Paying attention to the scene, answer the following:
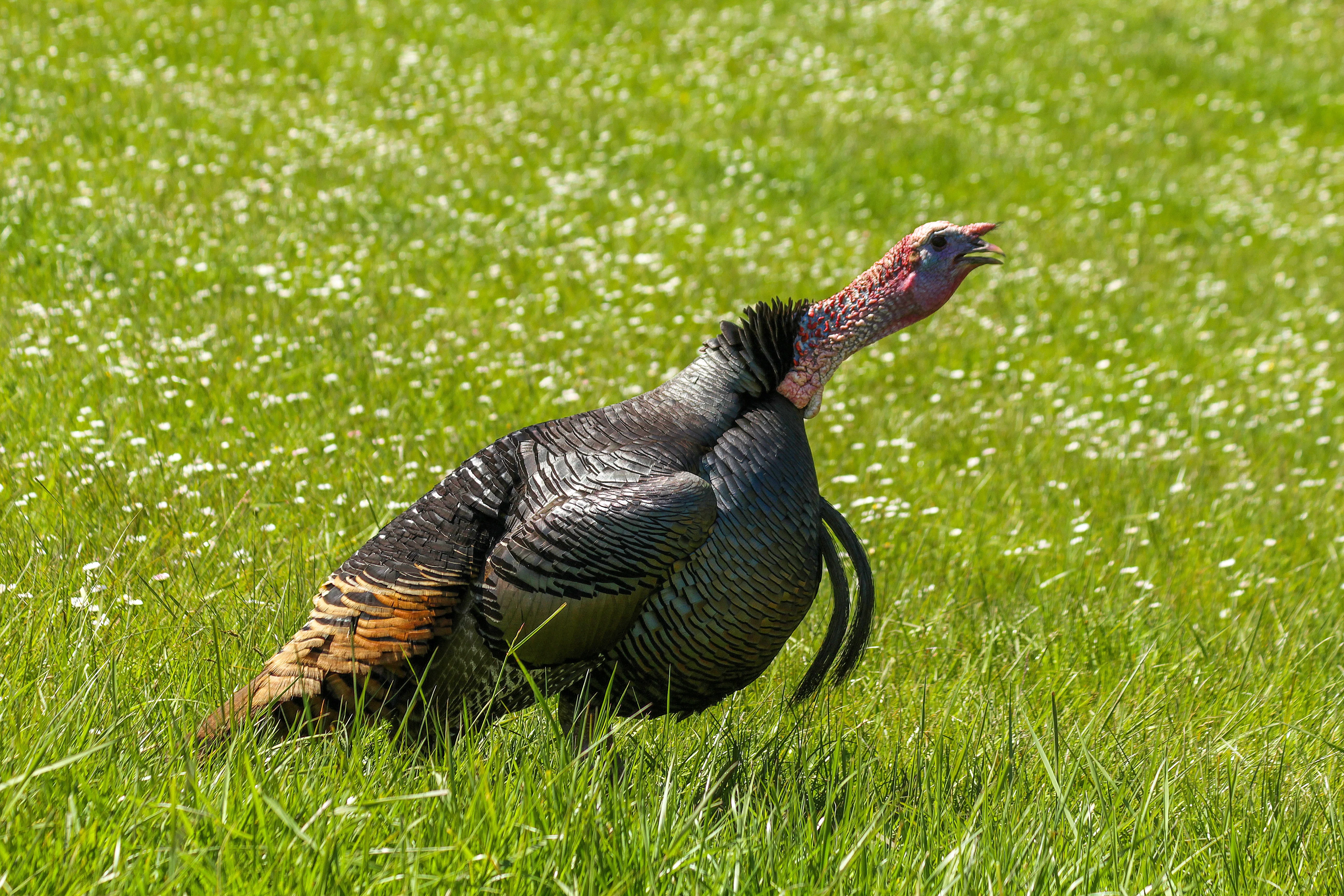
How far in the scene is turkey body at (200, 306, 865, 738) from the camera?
2.80 m

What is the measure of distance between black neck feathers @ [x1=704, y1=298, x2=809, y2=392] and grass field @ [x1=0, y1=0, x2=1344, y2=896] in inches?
35.2

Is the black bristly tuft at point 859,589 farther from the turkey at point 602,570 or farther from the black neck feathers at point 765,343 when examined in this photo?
the black neck feathers at point 765,343

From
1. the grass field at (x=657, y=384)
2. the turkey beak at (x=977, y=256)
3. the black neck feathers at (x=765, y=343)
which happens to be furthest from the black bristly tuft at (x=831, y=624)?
the turkey beak at (x=977, y=256)

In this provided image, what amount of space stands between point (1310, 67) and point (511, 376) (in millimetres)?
11325

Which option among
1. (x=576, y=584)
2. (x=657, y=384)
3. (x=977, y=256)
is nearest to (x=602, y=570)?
(x=576, y=584)

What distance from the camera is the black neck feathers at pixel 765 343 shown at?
126 inches

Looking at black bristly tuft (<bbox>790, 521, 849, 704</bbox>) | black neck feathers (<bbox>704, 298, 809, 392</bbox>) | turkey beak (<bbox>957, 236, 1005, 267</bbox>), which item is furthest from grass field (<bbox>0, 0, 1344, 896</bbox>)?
turkey beak (<bbox>957, 236, 1005, 267</bbox>)

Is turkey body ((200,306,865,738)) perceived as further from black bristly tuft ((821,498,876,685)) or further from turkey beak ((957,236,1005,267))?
turkey beak ((957,236,1005,267))

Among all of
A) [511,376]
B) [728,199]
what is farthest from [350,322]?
[728,199]

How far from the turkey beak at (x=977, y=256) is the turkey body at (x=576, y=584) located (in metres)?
0.64

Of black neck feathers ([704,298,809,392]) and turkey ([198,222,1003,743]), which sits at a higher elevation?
black neck feathers ([704,298,809,392])

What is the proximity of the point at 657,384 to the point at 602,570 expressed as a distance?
10.7ft

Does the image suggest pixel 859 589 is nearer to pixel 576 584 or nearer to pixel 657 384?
pixel 576 584

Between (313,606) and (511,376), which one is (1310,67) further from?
(313,606)
